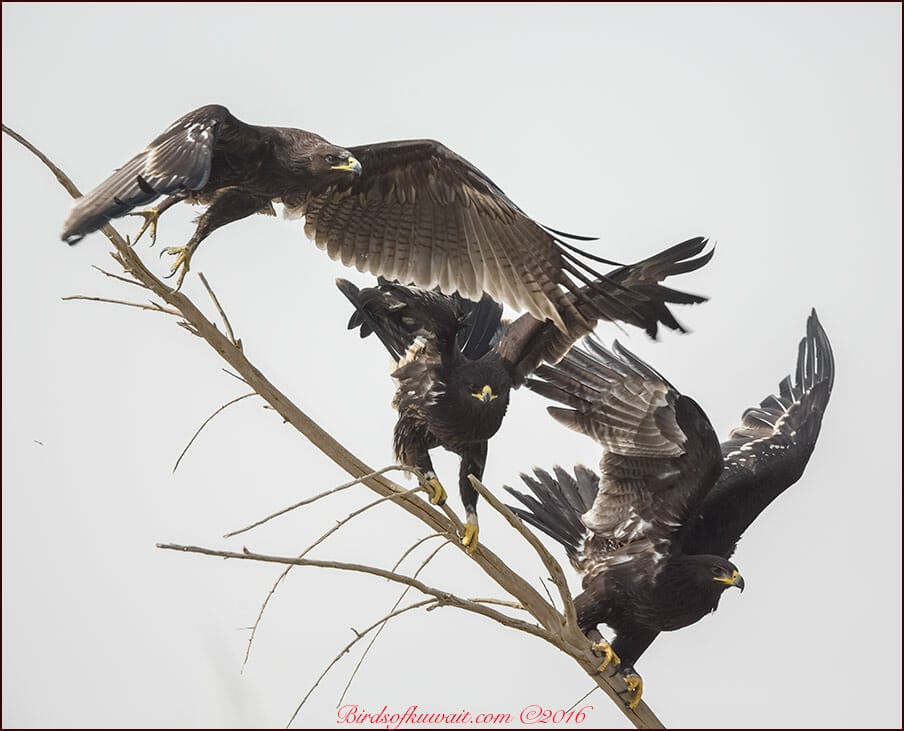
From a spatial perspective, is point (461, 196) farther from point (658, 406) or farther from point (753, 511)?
point (753, 511)

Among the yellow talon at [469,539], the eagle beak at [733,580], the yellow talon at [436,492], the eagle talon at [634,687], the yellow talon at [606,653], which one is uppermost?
the yellow talon at [436,492]

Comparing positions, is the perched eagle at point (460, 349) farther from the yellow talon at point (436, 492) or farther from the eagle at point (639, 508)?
the eagle at point (639, 508)

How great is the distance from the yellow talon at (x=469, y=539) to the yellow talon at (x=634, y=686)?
91cm

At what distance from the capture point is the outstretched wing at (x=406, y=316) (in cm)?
421

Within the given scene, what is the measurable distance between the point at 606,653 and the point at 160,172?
2297 mm

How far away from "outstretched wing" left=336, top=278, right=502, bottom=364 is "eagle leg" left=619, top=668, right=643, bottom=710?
129 cm

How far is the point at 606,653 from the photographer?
177 inches

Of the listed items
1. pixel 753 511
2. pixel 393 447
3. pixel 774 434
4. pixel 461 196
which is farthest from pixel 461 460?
pixel 774 434

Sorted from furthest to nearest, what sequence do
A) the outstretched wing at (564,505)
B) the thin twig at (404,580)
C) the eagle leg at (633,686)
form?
the outstretched wing at (564,505) → the eagle leg at (633,686) → the thin twig at (404,580)

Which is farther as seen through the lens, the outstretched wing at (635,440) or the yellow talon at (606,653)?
the outstretched wing at (635,440)

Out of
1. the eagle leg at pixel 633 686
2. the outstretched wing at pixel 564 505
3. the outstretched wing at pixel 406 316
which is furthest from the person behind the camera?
the outstretched wing at pixel 564 505

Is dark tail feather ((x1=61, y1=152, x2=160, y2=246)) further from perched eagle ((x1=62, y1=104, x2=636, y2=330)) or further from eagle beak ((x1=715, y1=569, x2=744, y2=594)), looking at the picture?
eagle beak ((x1=715, y1=569, x2=744, y2=594))

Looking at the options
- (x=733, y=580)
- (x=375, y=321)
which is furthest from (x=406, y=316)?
(x=733, y=580)

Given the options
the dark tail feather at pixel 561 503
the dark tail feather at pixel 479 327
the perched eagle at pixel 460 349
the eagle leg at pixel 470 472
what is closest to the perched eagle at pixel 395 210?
the perched eagle at pixel 460 349
